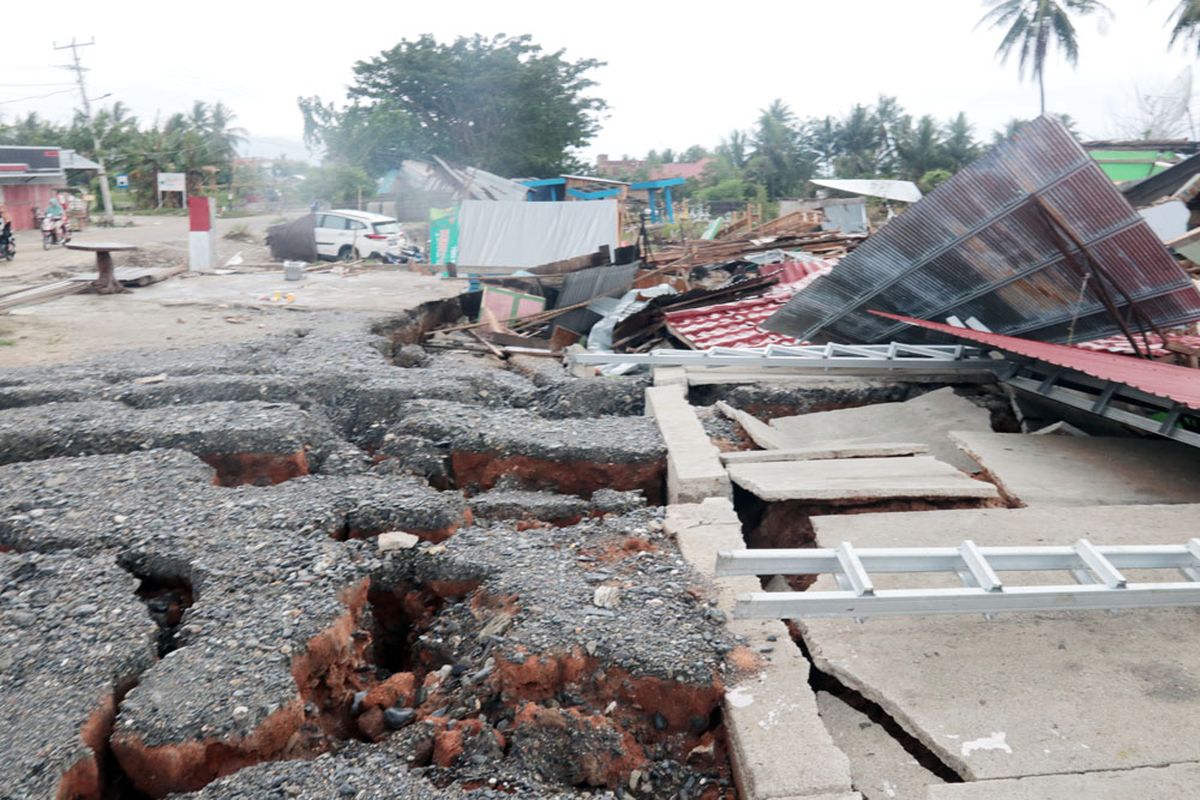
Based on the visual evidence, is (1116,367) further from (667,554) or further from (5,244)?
(5,244)

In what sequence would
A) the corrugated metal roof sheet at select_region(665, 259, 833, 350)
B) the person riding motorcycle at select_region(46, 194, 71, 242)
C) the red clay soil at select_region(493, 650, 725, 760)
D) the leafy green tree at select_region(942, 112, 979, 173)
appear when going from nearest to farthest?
1. the red clay soil at select_region(493, 650, 725, 760)
2. the corrugated metal roof sheet at select_region(665, 259, 833, 350)
3. the person riding motorcycle at select_region(46, 194, 71, 242)
4. the leafy green tree at select_region(942, 112, 979, 173)

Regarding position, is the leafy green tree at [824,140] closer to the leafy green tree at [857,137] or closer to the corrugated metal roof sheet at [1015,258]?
the leafy green tree at [857,137]

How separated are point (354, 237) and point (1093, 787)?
17719 mm

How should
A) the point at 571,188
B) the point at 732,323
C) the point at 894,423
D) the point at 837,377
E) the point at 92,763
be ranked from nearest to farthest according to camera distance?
1. the point at 92,763
2. the point at 894,423
3. the point at 837,377
4. the point at 732,323
5. the point at 571,188

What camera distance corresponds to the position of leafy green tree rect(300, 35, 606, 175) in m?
33.1

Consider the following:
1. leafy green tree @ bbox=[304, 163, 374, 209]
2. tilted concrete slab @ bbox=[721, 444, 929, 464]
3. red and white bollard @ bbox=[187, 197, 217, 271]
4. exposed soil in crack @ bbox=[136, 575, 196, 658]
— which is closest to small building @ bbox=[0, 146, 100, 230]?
leafy green tree @ bbox=[304, 163, 374, 209]

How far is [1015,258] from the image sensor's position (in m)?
6.01

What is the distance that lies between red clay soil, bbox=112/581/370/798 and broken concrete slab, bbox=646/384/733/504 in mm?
1939

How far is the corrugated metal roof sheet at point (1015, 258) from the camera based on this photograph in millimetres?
5422

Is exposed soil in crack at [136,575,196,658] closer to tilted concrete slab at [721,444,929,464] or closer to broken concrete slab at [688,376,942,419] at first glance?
tilted concrete slab at [721,444,929,464]

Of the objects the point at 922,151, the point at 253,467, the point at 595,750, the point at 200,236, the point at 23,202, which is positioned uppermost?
the point at 922,151

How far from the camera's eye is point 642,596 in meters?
3.37

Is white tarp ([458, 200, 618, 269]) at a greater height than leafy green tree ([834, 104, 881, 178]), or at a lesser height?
lesser

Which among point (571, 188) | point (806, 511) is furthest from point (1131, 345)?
point (571, 188)
